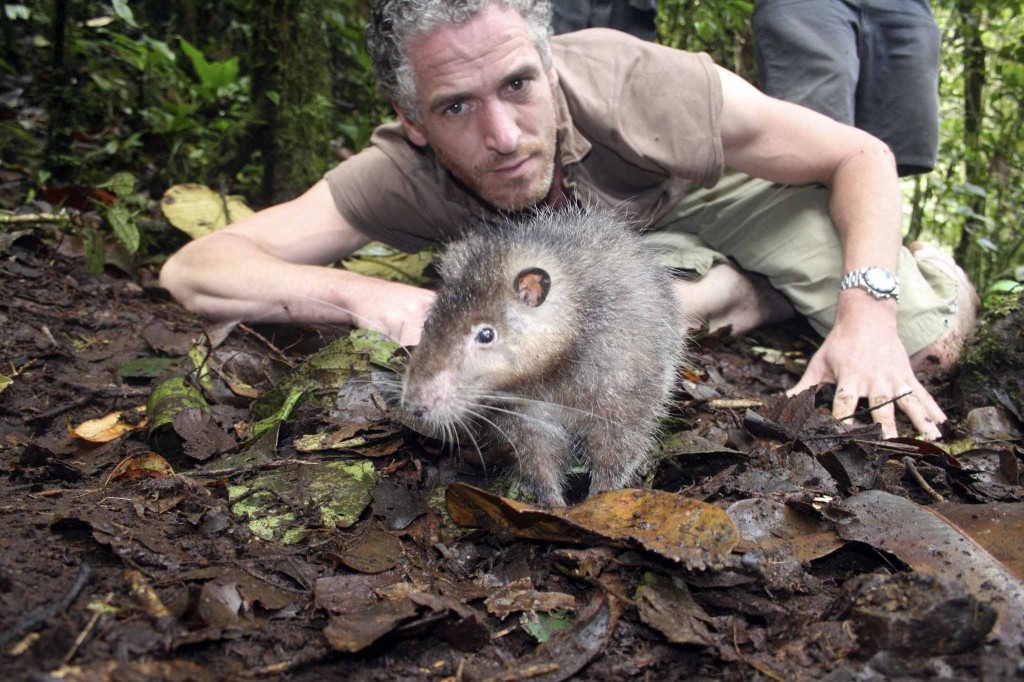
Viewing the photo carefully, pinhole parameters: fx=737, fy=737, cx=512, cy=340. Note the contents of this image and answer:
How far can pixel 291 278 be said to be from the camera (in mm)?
5070

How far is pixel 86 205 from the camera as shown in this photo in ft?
20.4

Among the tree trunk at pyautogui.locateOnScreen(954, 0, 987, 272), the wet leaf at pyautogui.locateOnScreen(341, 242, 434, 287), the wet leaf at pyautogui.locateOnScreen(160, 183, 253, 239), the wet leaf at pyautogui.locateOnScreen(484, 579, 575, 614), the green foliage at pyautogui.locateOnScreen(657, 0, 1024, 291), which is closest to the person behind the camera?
the wet leaf at pyautogui.locateOnScreen(484, 579, 575, 614)

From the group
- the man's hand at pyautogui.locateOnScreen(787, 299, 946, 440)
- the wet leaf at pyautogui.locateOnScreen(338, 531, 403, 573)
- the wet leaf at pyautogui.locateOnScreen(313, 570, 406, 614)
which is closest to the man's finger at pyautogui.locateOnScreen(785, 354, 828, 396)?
the man's hand at pyautogui.locateOnScreen(787, 299, 946, 440)

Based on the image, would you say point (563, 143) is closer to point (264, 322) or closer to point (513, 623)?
point (264, 322)

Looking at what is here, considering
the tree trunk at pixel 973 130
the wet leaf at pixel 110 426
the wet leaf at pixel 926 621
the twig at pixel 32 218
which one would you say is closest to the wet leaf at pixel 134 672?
the wet leaf at pixel 926 621

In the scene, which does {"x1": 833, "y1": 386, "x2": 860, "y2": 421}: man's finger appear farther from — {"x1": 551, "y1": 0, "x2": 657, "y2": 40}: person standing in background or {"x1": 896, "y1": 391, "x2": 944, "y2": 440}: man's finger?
{"x1": 551, "y1": 0, "x2": 657, "y2": 40}: person standing in background

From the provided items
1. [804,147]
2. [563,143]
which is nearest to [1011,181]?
[804,147]

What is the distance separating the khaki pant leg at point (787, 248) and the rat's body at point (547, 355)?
1860mm

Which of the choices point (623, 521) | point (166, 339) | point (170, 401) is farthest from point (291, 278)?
point (623, 521)

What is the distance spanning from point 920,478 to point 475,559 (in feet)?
6.60

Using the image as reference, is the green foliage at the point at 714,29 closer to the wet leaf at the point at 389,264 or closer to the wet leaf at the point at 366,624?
the wet leaf at the point at 389,264

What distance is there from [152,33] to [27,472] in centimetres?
784

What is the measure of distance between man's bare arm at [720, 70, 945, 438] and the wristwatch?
4 cm

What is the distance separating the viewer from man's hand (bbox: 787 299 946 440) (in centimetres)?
430
